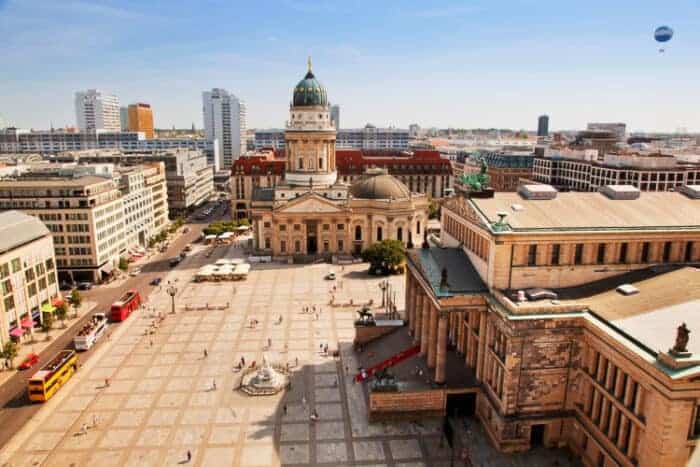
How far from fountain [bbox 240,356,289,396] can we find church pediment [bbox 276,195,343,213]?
225 feet

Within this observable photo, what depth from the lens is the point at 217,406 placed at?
6166 cm

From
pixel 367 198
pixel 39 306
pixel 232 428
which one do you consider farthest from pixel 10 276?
pixel 367 198

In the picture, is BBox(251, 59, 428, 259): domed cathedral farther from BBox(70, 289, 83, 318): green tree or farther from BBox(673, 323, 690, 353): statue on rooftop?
BBox(673, 323, 690, 353): statue on rooftop

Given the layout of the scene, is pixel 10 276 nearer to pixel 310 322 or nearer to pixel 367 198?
pixel 310 322

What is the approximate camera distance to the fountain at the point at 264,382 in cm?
6469

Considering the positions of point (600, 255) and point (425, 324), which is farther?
point (425, 324)

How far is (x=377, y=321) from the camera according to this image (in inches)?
3118

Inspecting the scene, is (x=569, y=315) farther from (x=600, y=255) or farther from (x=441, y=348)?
(x=441, y=348)

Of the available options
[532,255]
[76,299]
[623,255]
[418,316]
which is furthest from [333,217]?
[623,255]

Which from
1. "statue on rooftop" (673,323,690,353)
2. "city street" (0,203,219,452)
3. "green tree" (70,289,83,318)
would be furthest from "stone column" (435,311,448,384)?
"green tree" (70,289,83,318)

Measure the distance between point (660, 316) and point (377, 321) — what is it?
40520mm

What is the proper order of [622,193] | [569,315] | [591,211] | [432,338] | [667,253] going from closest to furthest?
[569,315]
[667,253]
[591,211]
[432,338]
[622,193]

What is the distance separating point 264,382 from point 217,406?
6.48 m

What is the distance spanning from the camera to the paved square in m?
52.6
